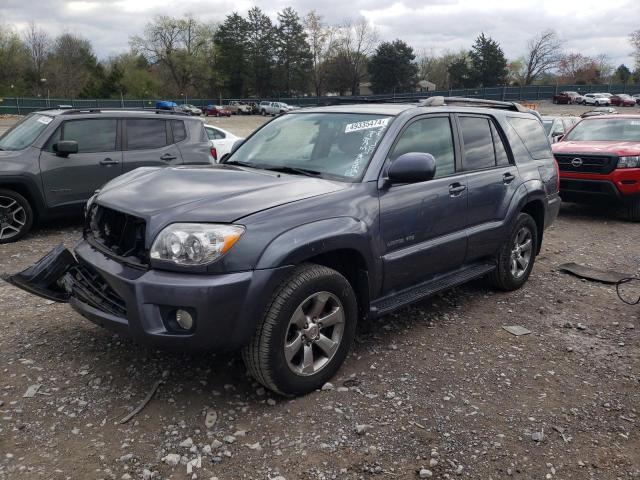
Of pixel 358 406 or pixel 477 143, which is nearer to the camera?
pixel 358 406

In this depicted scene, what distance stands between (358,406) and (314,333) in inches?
20.0

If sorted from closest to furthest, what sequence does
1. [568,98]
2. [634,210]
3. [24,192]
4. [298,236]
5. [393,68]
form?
[298,236] → [24,192] → [634,210] → [568,98] → [393,68]

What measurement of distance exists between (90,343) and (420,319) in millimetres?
2602

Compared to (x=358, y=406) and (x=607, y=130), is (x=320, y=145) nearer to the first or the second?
(x=358, y=406)

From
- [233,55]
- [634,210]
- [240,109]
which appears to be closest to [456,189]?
[634,210]

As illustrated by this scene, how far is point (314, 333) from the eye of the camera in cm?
326

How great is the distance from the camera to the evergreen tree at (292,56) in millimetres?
75250

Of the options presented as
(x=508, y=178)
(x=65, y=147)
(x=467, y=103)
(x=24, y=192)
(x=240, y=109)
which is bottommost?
(x=24, y=192)

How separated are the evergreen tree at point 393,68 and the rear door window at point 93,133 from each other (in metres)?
69.7

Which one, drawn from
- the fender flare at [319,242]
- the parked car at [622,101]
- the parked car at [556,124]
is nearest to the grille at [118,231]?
the fender flare at [319,242]

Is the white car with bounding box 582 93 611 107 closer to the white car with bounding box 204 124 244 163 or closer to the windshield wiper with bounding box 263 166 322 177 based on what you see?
the white car with bounding box 204 124 244 163

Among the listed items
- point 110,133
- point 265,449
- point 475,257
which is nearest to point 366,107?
point 475,257

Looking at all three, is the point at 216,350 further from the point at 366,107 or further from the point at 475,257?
the point at 475,257

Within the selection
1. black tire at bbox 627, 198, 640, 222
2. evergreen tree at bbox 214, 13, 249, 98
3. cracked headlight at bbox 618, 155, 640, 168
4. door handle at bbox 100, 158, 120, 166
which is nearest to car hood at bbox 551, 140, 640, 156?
cracked headlight at bbox 618, 155, 640, 168
